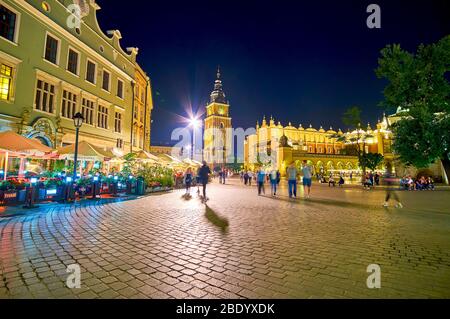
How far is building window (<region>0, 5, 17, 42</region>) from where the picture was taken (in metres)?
13.4

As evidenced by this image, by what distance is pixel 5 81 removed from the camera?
1365 centimetres

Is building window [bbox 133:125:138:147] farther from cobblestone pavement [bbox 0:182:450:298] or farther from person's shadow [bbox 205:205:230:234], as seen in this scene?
person's shadow [bbox 205:205:230:234]

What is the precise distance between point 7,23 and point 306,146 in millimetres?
99202

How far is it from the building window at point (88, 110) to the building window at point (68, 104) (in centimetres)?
88

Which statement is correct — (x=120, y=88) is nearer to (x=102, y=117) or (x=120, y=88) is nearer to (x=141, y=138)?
(x=102, y=117)

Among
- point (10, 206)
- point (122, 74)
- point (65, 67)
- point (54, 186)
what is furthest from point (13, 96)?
point (122, 74)

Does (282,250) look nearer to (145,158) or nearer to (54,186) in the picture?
(54,186)

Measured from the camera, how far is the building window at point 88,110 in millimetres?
19703

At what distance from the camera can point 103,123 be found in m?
22.3

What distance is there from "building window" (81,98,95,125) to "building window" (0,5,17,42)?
6399mm

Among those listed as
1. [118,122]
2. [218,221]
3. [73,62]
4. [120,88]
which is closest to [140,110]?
[120,88]

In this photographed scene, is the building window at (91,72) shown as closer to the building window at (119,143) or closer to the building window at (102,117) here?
the building window at (102,117)

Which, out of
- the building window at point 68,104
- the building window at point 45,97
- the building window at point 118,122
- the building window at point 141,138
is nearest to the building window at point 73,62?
the building window at point 68,104

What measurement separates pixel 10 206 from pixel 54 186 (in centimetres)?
173
